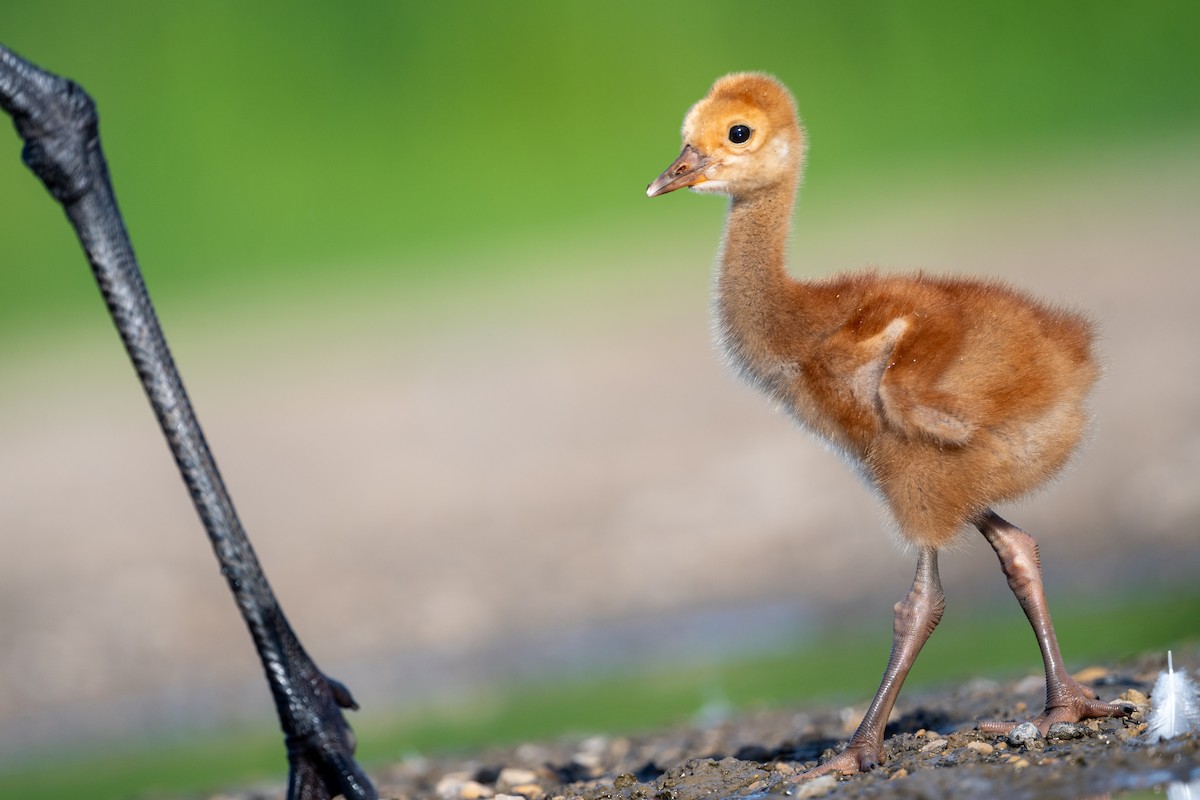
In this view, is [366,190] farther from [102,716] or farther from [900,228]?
[102,716]

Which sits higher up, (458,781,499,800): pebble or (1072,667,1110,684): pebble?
(1072,667,1110,684): pebble

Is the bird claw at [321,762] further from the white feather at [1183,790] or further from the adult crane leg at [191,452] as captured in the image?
the white feather at [1183,790]

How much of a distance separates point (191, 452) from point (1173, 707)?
2.79m

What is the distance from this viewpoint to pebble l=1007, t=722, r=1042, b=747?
5.00m

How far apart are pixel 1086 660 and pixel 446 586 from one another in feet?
14.2

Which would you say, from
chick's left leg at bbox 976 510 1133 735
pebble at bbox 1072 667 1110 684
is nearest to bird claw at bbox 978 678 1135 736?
chick's left leg at bbox 976 510 1133 735

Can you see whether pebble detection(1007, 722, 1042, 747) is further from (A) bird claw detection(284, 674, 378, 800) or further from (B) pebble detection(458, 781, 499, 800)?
(A) bird claw detection(284, 674, 378, 800)

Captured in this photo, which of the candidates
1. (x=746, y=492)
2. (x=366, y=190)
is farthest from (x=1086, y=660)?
(x=366, y=190)

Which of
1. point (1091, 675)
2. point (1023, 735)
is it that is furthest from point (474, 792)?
point (1091, 675)

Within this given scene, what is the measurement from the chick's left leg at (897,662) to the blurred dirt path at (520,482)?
6.86 ft

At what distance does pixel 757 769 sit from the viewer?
529 centimetres

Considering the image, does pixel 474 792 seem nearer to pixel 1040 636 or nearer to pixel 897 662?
pixel 897 662

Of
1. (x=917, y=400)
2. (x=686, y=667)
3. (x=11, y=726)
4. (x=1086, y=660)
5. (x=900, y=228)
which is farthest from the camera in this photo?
(x=900, y=228)

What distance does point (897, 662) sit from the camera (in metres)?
5.11
